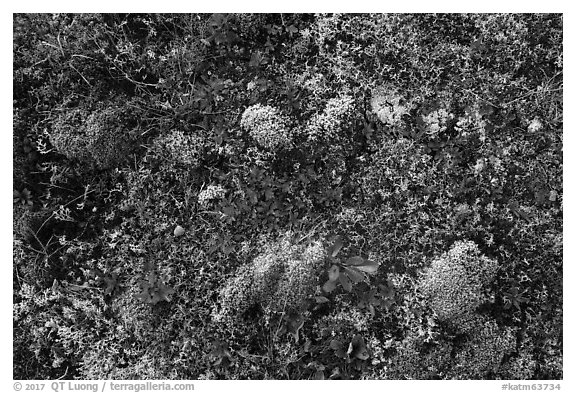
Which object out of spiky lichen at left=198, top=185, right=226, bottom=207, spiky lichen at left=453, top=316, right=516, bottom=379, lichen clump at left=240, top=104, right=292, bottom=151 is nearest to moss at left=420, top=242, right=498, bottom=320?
spiky lichen at left=453, top=316, right=516, bottom=379

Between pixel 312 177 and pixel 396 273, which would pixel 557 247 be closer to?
pixel 396 273

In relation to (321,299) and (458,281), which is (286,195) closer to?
(321,299)

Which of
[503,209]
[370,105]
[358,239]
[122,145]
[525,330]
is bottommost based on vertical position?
[525,330]

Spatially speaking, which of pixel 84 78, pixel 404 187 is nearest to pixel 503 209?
pixel 404 187

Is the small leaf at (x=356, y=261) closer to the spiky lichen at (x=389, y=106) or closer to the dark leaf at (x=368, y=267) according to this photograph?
the dark leaf at (x=368, y=267)

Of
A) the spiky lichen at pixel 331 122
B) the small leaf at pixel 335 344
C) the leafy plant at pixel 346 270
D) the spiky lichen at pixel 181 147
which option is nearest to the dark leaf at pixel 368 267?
the leafy plant at pixel 346 270

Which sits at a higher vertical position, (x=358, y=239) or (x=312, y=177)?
(x=312, y=177)

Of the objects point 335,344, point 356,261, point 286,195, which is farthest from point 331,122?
point 335,344
